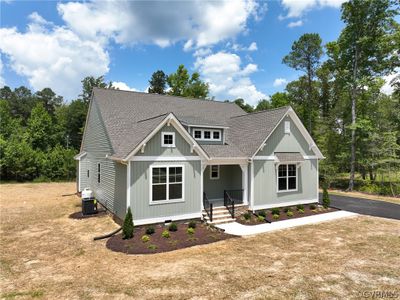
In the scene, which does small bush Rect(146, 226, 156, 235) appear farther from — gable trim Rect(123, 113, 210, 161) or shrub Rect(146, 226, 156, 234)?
gable trim Rect(123, 113, 210, 161)

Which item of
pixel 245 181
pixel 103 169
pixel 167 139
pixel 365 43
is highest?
pixel 365 43

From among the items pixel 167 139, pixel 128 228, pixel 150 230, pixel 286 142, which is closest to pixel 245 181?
pixel 286 142

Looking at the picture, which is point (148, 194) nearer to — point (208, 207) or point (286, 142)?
point (208, 207)

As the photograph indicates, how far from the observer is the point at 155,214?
39.1 feet

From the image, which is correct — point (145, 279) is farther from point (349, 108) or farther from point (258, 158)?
point (349, 108)

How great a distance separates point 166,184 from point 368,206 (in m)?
14.7

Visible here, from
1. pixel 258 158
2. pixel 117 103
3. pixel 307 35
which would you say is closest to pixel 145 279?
pixel 258 158

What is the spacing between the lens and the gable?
50.8 feet

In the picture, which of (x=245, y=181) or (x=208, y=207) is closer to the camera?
(x=208, y=207)

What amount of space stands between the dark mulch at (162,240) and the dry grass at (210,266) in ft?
1.48

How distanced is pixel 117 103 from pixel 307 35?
30.1 metres

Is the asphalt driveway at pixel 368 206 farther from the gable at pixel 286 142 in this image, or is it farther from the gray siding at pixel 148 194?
the gray siding at pixel 148 194

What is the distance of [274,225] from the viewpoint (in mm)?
13102

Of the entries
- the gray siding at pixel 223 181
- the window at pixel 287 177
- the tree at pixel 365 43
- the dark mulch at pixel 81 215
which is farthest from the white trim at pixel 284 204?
the tree at pixel 365 43
